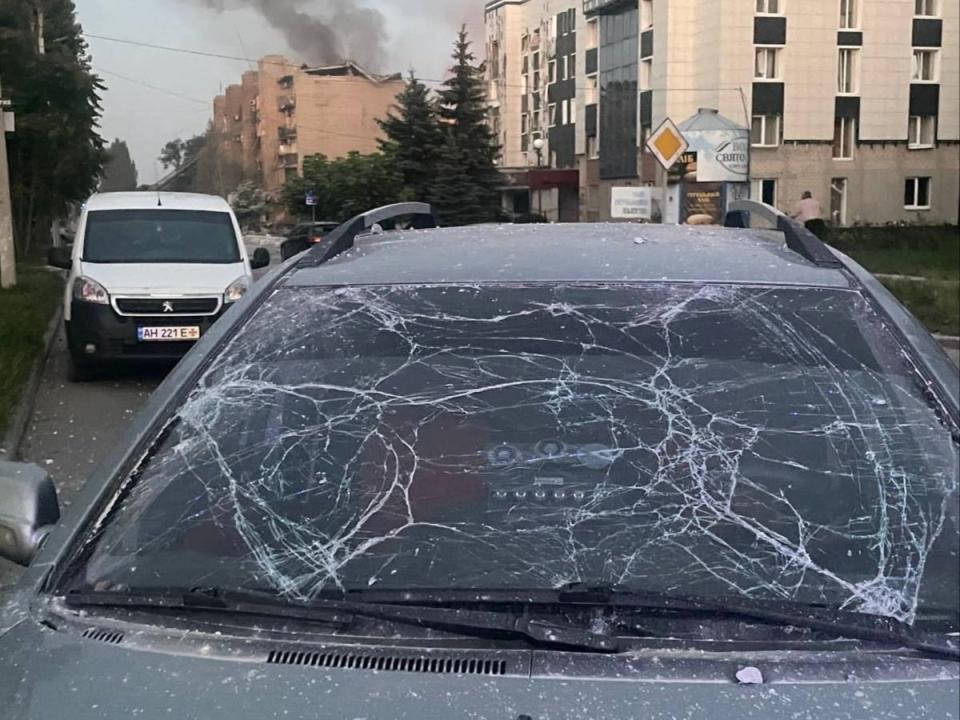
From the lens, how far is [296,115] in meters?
58.0

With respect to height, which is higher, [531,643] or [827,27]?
[827,27]

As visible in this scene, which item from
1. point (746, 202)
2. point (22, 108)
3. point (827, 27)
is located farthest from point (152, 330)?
point (827, 27)

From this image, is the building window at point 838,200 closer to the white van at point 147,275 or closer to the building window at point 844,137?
the building window at point 844,137

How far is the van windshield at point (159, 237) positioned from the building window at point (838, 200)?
37.6 meters

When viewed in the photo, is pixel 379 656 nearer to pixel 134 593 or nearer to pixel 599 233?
pixel 134 593

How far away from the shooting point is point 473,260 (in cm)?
263

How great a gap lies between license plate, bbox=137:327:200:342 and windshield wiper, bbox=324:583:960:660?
9.31 m

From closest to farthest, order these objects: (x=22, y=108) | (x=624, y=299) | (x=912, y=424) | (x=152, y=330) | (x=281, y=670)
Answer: (x=281, y=670) < (x=912, y=424) < (x=624, y=299) < (x=152, y=330) < (x=22, y=108)

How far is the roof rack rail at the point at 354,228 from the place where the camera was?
2.76 m

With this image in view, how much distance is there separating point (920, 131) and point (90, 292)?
1673 inches

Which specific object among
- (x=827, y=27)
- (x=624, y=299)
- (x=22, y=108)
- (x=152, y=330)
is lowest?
(x=152, y=330)

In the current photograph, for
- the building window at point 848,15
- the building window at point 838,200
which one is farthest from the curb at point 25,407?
the building window at point 848,15

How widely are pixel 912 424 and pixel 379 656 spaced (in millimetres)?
1097

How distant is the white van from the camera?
1084cm
